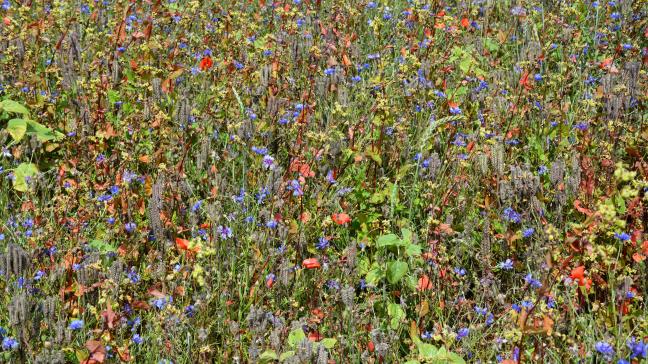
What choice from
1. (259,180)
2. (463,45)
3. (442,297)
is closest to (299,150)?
(259,180)

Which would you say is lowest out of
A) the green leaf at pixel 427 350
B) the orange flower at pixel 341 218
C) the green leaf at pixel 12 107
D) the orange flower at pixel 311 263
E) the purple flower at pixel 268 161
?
the green leaf at pixel 427 350

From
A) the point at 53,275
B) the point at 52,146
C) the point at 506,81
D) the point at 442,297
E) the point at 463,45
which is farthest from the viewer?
the point at 463,45

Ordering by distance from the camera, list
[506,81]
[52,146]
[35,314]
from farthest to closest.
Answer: [506,81] → [52,146] → [35,314]

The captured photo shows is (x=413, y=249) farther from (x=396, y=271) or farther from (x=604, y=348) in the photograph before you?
(x=604, y=348)

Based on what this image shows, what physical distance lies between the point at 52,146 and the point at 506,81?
2558 millimetres

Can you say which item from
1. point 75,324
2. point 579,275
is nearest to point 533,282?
point 579,275

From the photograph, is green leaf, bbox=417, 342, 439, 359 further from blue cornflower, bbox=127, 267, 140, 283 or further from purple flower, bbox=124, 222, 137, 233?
purple flower, bbox=124, 222, 137, 233

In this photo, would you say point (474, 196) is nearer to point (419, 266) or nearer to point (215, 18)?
point (419, 266)

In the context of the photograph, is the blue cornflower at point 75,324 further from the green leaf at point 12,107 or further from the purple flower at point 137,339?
the green leaf at point 12,107

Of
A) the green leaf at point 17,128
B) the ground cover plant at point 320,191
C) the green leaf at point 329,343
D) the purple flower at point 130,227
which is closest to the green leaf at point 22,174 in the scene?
the ground cover plant at point 320,191

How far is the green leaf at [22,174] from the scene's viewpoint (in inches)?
132

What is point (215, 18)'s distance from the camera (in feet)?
17.6

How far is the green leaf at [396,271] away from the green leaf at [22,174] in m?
1.60

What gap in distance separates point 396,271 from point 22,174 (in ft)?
5.56
